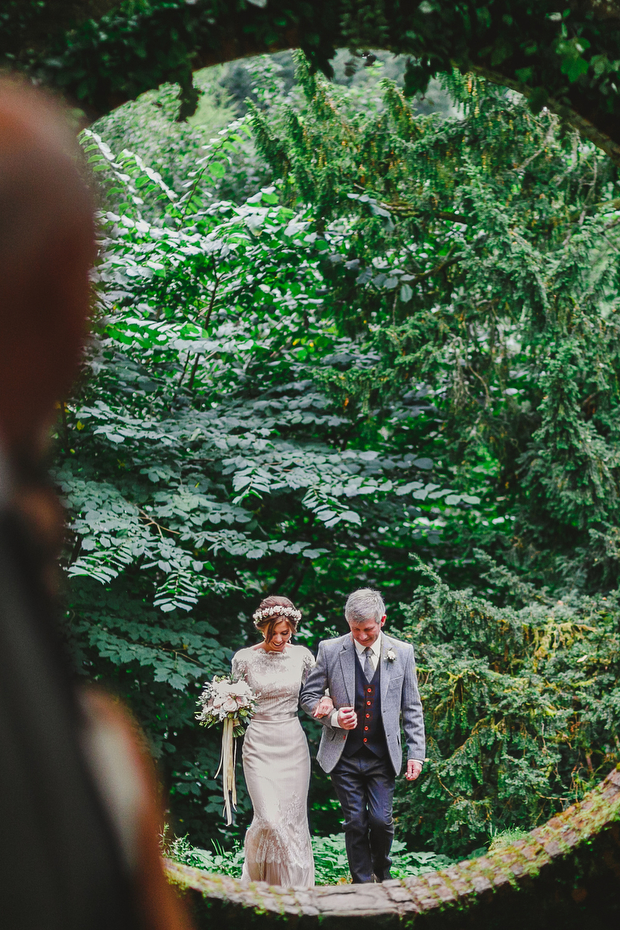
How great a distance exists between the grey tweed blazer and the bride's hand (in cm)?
5

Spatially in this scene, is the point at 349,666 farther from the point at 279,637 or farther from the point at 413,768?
the point at 413,768

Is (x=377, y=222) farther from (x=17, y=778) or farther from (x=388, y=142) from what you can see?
(x=17, y=778)

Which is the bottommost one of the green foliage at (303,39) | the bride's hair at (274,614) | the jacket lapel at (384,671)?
the jacket lapel at (384,671)

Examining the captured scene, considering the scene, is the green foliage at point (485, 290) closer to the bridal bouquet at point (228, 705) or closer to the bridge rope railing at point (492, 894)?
the bridal bouquet at point (228, 705)

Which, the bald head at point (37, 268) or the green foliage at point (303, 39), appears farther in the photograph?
the green foliage at point (303, 39)

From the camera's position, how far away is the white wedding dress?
5258 millimetres

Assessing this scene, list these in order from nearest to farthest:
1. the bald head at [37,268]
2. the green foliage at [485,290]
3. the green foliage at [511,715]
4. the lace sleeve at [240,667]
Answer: the bald head at [37,268], the lace sleeve at [240,667], the green foliage at [511,715], the green foliage at [485,290]

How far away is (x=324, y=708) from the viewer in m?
5.00

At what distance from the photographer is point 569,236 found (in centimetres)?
708

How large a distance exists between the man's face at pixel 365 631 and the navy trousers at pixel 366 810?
688 mm

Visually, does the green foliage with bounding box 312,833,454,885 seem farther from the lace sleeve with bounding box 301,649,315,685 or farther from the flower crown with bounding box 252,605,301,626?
the flower crown with bounding box 252,605,301,626

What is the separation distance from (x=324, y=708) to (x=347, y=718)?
0.55 ft

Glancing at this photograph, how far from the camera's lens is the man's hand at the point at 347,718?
4898mm

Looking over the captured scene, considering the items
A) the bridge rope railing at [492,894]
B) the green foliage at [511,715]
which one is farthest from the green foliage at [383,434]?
the bridge rope railing at [492,894]
